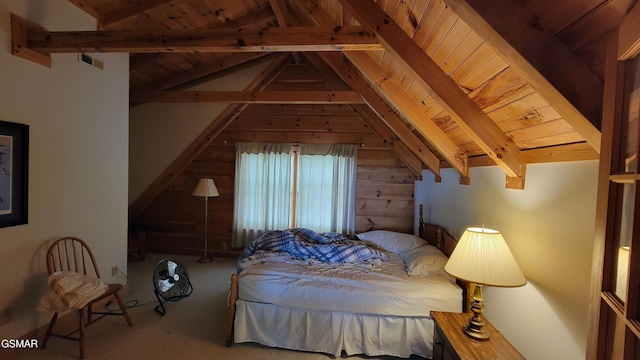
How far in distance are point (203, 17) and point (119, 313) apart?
10.2 ft

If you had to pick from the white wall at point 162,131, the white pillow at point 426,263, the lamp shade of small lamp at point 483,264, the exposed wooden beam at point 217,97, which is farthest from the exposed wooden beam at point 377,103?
the lamp shade of small lamp at point 483,264

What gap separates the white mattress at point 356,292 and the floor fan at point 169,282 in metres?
1.09

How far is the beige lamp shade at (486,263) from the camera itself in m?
1.53

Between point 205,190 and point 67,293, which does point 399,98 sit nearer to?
point 67,293

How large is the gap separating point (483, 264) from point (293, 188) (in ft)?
11.0

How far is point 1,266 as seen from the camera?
6.74 feet

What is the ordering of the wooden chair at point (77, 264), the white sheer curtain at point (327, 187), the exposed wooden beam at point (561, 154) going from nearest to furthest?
the exposed wooden beam at point (561, 154), the wooden chair at point (77, 264), the white sheer curtain at point (327, 187)

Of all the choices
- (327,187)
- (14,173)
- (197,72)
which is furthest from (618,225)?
(197,72)

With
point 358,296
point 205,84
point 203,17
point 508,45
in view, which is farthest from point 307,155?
point 508,45

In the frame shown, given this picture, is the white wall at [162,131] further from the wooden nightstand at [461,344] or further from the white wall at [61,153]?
the wooden nightstand at [461,344]

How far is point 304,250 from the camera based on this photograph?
3.21 m

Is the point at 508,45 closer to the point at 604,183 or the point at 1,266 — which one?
the point at 604,183

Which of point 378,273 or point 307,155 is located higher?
point 307,155

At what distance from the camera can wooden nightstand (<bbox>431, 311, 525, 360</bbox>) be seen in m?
1.49
